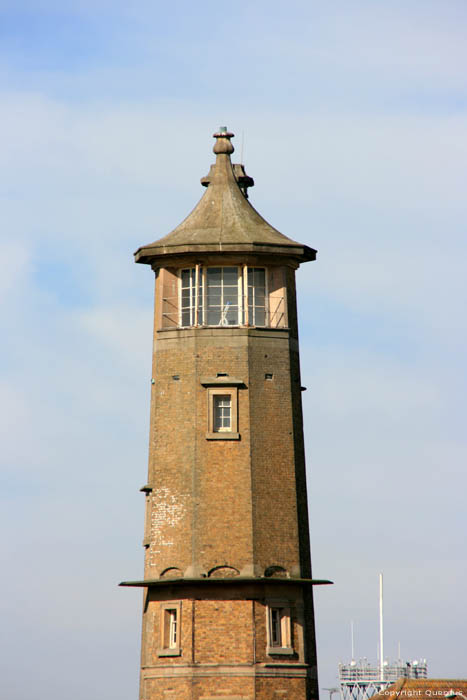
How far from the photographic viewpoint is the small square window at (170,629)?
180ft

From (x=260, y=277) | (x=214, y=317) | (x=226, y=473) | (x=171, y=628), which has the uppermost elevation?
(x=260, y=277)

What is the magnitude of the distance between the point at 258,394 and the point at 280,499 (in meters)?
3.58

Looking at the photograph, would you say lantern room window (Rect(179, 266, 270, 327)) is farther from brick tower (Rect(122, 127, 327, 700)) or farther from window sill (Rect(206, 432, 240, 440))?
window sill (Rect(206, 432, 240, 440))

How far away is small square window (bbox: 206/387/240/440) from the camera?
5622cm

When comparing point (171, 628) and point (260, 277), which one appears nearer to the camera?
point (171, 628)

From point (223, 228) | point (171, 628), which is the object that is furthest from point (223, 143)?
point (171, 628)

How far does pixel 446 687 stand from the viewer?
190 ft

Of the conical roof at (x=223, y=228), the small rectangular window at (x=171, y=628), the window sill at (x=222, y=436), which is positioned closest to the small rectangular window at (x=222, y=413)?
the window sill at (x=222, y=436)

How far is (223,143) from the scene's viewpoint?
6034cm

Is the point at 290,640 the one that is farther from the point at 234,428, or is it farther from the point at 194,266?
the point at 194,266

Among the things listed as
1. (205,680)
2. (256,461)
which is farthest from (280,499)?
(205,680)

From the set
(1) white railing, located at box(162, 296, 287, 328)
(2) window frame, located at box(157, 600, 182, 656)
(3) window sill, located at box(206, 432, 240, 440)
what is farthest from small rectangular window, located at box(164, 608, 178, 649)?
(1) white railing, located at box(162, 296, 287, 328)

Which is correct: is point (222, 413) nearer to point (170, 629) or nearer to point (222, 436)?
point (222, 436)

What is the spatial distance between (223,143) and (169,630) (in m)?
17.2
